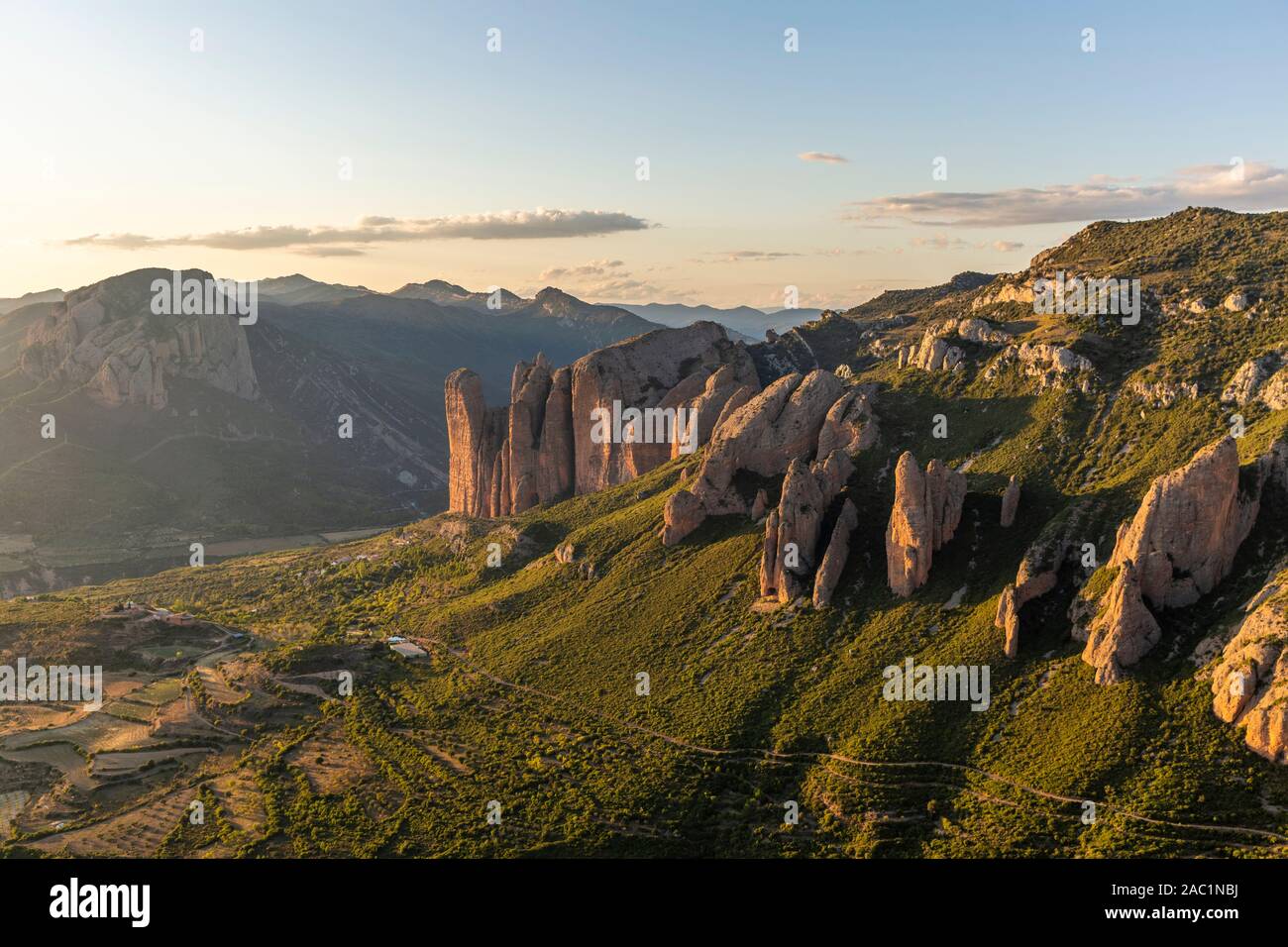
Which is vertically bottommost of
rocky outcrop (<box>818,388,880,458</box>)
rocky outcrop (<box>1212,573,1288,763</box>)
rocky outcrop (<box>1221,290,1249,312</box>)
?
rocky outcrop (<box>1212,573,1288,763</box>)

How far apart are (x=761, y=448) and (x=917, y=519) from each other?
27.1 m

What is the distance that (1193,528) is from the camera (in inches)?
2574

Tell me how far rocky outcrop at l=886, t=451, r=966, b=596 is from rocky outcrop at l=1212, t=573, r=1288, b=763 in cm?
2468

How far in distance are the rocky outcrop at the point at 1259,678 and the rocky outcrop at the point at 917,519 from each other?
2468cm

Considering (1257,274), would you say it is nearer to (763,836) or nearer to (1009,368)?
(1009,368)

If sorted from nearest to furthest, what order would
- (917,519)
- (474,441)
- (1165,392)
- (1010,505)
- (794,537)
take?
1. (917,519)
2. (1010,505)
3. (1165,392)
4. (794,537)
5. (474,441)

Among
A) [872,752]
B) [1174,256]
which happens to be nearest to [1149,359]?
[1174,256]

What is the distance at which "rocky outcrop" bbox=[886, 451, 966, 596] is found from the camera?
7950cm

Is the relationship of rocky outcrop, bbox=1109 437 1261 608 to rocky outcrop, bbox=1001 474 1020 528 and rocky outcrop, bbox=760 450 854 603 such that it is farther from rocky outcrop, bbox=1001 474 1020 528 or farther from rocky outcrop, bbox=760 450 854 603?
rocky outcrop, bbox=760 450 854 603

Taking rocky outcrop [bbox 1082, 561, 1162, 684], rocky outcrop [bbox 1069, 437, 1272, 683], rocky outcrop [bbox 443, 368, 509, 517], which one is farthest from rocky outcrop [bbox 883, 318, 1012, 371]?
rocky outcrop [bbox 443, 368, 509, 517]

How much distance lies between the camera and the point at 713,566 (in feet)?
314

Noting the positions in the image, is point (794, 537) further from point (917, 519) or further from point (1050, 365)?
point (1050, 365)

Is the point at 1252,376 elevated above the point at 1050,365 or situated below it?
below

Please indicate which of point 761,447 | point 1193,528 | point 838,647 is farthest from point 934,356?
point 1193,528
